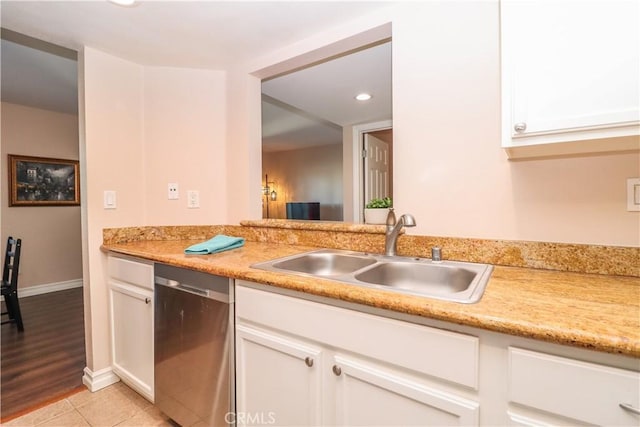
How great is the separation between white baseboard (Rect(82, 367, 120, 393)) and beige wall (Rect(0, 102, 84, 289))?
103 inches

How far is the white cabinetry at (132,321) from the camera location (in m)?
1.67

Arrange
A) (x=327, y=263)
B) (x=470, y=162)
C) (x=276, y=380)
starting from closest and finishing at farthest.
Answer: (x=276, y=380) → (x=470, y=162) → (x=327, y=263)

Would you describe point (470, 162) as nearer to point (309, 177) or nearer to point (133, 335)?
point (133, 335)

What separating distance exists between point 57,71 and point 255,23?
210 centimetres

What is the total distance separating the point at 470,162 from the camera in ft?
4.46

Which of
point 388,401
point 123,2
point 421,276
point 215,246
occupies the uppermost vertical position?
point 123,2

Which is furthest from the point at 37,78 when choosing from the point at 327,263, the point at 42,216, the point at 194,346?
the point at 327,263

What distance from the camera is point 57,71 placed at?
8.64 feet

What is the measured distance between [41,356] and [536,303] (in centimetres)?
308

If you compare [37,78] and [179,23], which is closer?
[179,23]

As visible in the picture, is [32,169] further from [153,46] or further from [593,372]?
[593,372]

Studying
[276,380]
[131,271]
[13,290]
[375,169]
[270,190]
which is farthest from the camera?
[270,190]

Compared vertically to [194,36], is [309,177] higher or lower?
lower

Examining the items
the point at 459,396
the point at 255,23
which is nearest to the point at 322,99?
the point at 255,23
